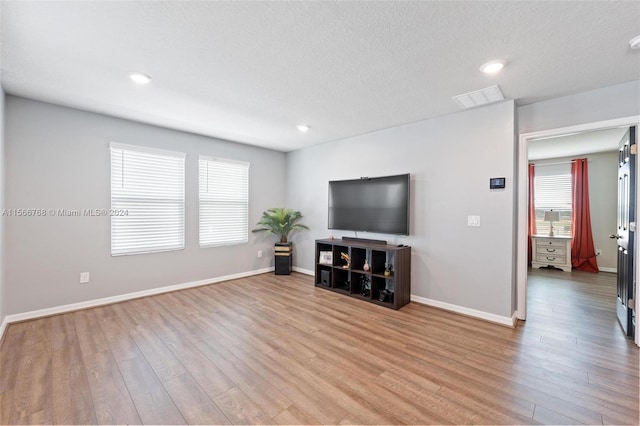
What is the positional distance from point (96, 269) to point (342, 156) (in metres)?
3.83

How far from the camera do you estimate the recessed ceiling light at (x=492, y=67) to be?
7.12ft

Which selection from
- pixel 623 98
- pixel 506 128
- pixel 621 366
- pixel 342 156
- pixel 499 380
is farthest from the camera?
pixel 342 156

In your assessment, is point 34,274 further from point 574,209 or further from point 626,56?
point 574,209

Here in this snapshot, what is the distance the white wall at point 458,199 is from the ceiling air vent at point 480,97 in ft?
0.60

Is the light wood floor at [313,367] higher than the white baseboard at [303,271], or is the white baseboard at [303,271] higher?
the white baseboard at [303,271]

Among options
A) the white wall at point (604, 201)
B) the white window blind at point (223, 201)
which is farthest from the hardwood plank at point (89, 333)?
the white wall at point (604, 201)

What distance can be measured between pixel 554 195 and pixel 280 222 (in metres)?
6.18

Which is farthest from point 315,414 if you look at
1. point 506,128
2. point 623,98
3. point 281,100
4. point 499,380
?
point 623,98

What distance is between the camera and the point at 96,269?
3432 millimetres

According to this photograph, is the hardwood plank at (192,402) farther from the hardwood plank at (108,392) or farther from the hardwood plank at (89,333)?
the hardwood plank at (89,333)

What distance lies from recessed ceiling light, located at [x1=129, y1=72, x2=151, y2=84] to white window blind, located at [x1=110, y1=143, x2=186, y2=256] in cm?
144

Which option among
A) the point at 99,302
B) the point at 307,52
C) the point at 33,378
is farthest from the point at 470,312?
the point at 99,302

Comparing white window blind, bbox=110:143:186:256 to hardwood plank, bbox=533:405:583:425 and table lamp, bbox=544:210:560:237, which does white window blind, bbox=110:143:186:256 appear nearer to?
hardwood plank, bbox=533:405:583:425

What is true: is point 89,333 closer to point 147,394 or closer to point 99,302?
point 99,302
